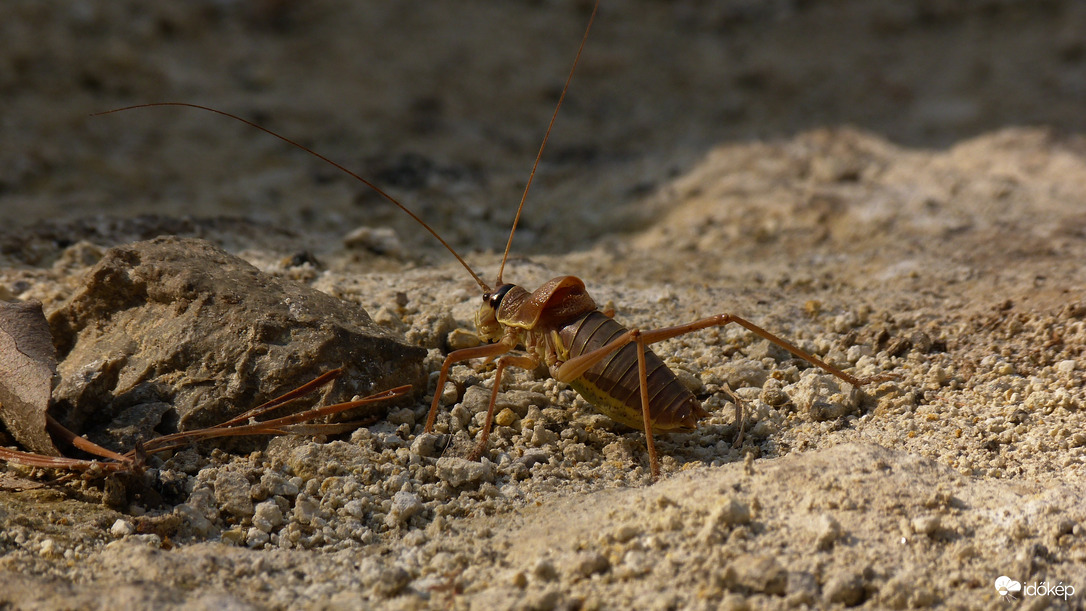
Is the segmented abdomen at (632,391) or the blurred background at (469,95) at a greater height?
the blurred background at (469,95)

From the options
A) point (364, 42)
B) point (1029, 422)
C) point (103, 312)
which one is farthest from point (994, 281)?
point (364, 42)

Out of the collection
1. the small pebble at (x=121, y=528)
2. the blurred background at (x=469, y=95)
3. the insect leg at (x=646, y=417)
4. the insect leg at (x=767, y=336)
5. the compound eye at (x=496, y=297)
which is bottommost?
the small pebble at (x=121, y=528)

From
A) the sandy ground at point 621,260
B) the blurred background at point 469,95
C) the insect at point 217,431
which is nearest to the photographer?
the sandy ground at point 621,260

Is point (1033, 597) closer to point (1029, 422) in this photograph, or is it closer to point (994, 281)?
point (1029, 422)

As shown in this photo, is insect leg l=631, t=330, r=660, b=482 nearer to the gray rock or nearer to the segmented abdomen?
the segmented abdomen

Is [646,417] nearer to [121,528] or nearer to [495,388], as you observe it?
[495,388]

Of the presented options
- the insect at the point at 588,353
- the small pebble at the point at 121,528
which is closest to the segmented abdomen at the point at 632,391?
the insect at the point at 588,353

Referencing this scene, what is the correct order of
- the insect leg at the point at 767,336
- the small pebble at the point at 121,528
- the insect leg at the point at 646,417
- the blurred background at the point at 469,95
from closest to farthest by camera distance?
the small pebble at the point at 121,528 → the insect leg at the point at 646,417 → the insect leg at the point at 767,336 → the blurred background at the point at 469,95

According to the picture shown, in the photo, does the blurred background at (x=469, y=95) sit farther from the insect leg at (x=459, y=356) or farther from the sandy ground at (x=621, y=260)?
the insect leg at (x=459, y=356)
